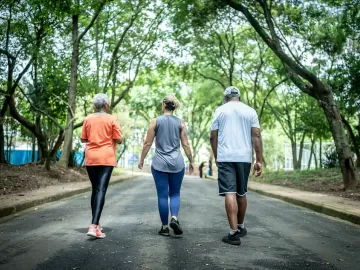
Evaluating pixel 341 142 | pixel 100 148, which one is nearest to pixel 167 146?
pixel 100 148

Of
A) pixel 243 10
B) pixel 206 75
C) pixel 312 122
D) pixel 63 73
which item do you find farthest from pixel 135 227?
pixel 206 75

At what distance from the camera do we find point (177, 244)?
5.25 m

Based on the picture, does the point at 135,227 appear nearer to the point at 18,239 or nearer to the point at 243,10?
the point at 18,239

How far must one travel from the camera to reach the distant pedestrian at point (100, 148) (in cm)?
586

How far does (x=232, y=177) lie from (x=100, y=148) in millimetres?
1799

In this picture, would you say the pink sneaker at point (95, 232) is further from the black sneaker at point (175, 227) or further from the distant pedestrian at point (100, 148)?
the black sneaker at point (175, 227)

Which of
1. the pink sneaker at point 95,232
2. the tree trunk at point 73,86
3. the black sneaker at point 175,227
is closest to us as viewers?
the pink sneaker at point 95,232

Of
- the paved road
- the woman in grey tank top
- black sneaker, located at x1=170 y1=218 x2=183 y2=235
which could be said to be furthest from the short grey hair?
black sneaker, located at x1=170 y1=218 x2=183 y2=235

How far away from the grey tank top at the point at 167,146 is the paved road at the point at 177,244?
93cm

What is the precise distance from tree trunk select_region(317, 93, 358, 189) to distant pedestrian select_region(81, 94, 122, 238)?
8.79 m

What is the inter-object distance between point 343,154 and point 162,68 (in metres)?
15.4

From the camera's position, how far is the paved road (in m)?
4.30

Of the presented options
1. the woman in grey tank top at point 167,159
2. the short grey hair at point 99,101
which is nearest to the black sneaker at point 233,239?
the woman in grey tank top at point 167,159

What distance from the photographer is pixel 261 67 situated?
28.9 meters
